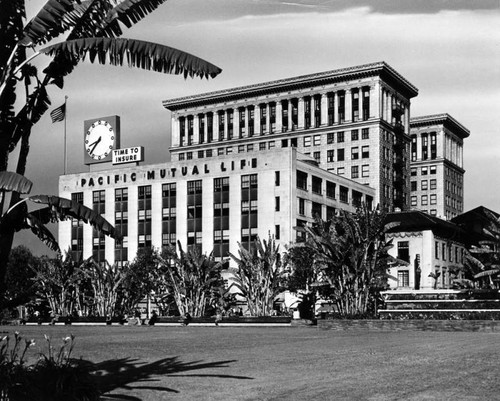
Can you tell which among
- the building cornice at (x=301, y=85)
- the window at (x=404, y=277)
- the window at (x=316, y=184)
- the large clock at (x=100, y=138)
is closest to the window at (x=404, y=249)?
the window at (x=404, y=277)

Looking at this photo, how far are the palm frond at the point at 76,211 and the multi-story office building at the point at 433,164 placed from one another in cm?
16699

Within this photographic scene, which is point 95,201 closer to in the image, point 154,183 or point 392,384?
point 154,183

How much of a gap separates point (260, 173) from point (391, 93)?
4868cm

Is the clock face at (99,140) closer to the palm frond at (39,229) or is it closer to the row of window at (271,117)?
the row of window at (271,117)

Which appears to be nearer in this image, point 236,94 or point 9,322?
point 9,322

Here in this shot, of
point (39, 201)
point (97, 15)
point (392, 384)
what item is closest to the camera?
point (39, 201)

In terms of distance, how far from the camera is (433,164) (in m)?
180

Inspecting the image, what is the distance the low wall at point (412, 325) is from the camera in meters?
44.8

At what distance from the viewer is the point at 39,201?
46.4 feet

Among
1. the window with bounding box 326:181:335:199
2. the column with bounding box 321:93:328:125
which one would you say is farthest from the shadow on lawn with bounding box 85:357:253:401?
the column with bounding box 321:93:328:125

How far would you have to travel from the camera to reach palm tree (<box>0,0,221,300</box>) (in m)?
13.8

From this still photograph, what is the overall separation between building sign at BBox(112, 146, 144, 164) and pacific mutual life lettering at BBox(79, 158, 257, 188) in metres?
2.42

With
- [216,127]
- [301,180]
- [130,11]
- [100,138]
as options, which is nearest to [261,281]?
[301,180]

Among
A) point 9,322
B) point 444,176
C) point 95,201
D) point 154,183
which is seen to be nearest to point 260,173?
point 154,183
